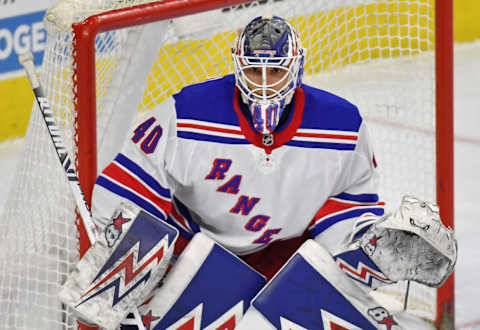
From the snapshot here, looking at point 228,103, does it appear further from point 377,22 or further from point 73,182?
point 377,22

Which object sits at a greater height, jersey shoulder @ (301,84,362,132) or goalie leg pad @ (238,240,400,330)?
jersey shoulder @ (301,84,362,132)

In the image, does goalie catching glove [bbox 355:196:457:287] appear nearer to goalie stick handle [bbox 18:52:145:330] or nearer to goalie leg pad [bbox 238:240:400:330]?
goalie leg pad [bbox 238:240:400:330]

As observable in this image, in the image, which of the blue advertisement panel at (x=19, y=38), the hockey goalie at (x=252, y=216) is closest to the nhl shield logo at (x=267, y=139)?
the hockey goalie at (x=252, y=216)

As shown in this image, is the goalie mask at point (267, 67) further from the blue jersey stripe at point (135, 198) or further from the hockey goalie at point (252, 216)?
the blue jersey stripe at point (135, 198)

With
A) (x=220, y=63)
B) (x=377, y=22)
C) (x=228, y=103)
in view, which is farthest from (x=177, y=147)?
(x=377, y=22)

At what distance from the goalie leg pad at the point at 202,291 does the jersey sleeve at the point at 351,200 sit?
254 millimetres

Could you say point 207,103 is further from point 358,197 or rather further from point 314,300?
point 314,300

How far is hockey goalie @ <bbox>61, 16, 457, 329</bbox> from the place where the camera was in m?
2.49

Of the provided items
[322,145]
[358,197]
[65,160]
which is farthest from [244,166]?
[65,160]

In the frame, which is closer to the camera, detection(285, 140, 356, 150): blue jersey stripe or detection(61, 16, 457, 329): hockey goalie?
detection(61, 16, 457, 329): hockey goalie

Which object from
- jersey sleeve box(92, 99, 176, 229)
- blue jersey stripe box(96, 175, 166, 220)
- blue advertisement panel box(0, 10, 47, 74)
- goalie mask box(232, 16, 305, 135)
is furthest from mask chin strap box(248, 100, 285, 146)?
blue advertisement panel box(0, 10, 47, 74)

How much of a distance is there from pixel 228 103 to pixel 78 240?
21.9 inches

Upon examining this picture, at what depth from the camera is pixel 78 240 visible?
117 inches

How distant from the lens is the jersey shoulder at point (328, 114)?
109 inches
